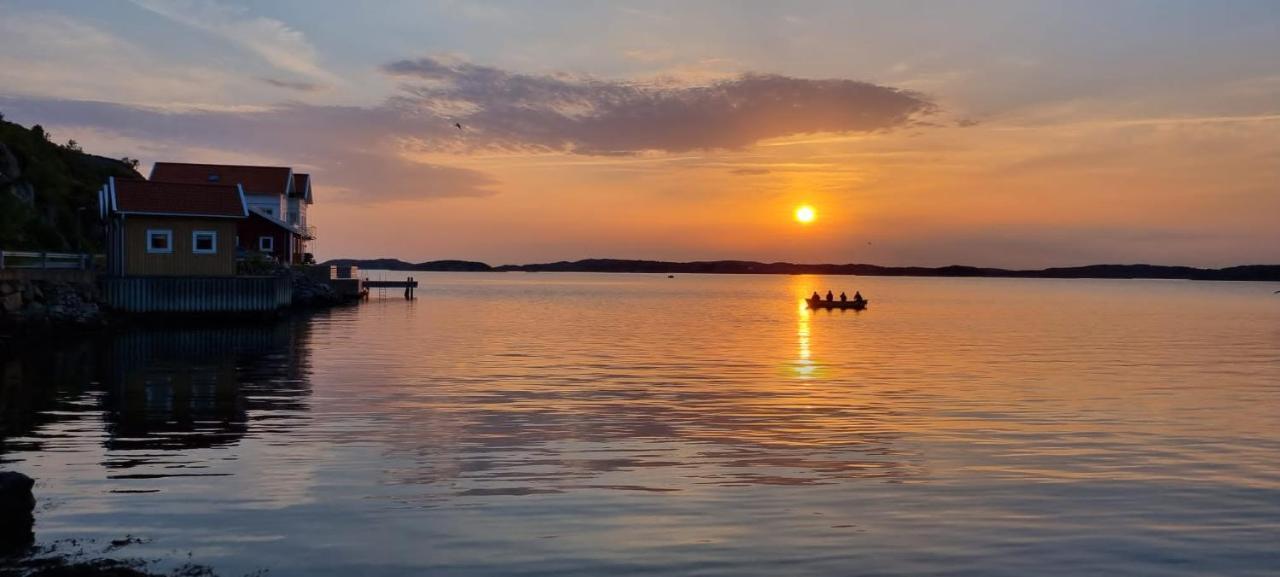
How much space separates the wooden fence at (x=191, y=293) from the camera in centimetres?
4991

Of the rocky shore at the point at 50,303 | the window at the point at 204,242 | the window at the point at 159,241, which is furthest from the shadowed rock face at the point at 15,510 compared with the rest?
the window at the point at 159,241

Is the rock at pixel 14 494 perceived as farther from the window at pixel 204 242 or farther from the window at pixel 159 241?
the window at pixel 159 241

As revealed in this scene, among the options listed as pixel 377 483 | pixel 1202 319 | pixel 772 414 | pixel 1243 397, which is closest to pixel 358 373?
pixel 772 414

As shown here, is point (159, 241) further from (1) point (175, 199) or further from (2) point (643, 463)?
(2) point (643, 463)

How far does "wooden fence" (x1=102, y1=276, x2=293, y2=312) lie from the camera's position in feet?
164

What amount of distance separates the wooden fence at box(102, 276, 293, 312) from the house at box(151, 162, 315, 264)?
2613 cm

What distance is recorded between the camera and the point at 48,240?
65250mm

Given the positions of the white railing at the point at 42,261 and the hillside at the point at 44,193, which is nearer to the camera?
the white railing at the point at 42,261

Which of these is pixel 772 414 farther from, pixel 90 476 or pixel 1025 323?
pixel 1025 323

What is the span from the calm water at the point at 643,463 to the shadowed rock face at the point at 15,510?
514 mm

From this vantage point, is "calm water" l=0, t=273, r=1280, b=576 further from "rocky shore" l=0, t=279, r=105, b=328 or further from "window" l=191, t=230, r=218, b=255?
"window" l=191, t=230, r=218, b=255

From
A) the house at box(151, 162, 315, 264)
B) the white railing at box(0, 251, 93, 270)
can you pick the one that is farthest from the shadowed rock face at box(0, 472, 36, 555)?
the house at box(151, 162, 315, 264)

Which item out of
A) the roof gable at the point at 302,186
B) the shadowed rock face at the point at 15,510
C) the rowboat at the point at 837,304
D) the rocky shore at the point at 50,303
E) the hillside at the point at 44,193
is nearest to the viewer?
the shadowed rock face at the point at 15,510

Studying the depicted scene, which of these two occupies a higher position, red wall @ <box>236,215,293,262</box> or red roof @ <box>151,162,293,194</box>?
red roof @ <box>151,162,293,194</box>
